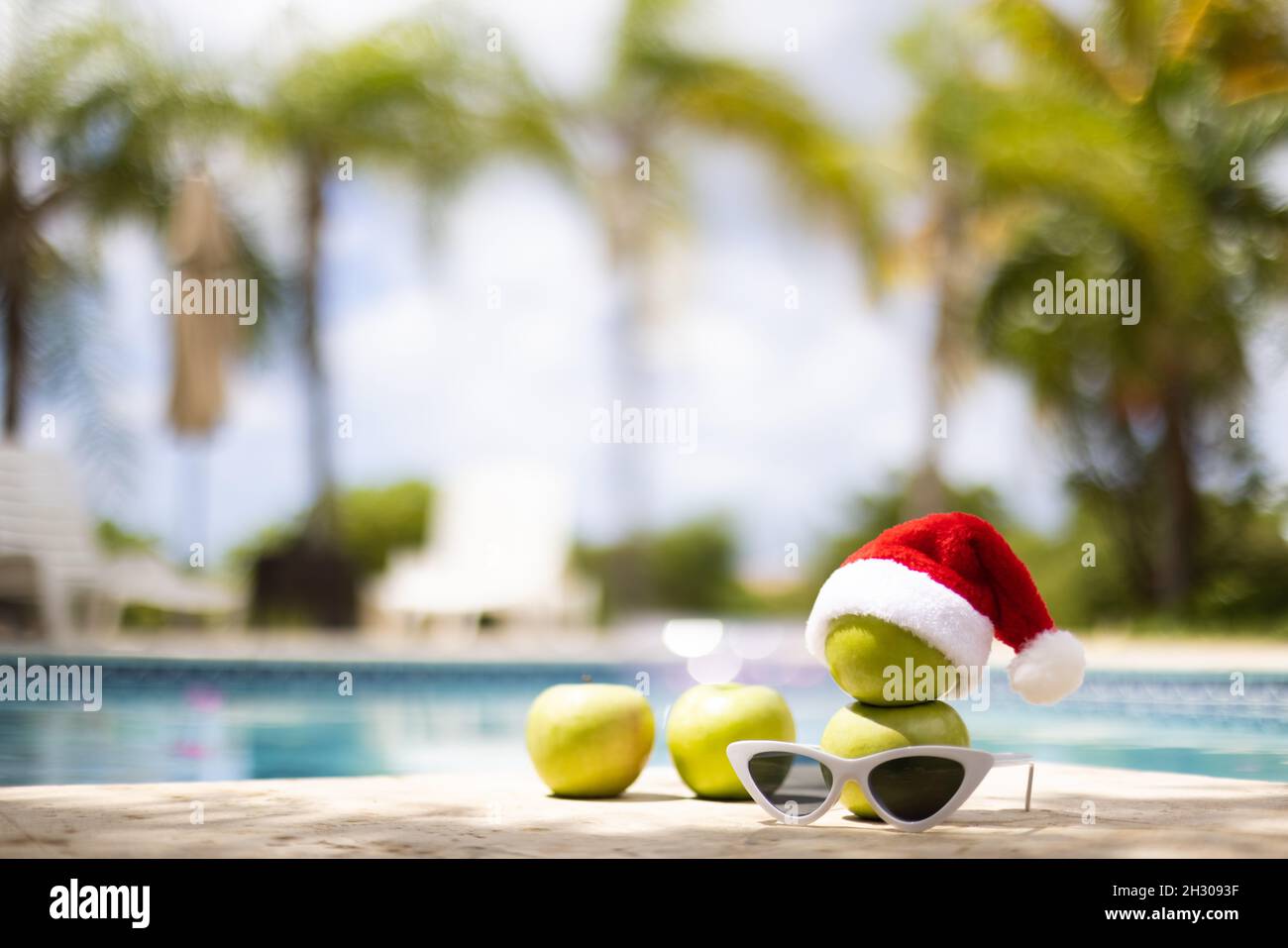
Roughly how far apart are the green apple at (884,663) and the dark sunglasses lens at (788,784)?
0.19 meters

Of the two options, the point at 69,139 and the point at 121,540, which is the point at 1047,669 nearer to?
the point at 69,139

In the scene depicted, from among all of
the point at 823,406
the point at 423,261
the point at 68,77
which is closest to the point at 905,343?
the point at 823,406

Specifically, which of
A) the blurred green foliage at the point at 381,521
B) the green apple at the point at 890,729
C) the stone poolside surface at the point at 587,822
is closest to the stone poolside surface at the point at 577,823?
the stone poolside surface at the point at 587,822

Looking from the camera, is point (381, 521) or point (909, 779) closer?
point (909, 779)

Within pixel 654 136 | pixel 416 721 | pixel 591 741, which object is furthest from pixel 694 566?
pixel 591 741

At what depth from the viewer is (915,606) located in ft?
8.90

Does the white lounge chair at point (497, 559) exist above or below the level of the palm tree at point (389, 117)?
below

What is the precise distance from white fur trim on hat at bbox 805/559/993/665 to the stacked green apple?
2cm

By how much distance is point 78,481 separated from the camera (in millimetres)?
11234

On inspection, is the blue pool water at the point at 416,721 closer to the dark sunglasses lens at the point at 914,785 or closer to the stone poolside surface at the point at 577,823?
the stone poolside surface at the point at 577,823

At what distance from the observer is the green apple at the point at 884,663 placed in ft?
8.98

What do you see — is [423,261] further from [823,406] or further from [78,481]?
[823,406]

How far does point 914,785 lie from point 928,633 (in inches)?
11.6

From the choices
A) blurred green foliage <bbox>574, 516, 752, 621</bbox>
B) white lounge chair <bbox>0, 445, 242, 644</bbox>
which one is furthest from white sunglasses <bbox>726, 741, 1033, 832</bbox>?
blurred green foliage <bbox>574, 516, 752, 621</bbox>
